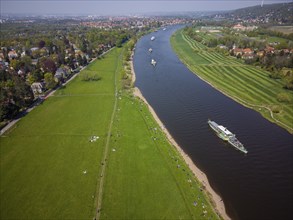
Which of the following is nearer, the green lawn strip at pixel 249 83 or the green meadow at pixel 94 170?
the green meadow at pixel 94 170

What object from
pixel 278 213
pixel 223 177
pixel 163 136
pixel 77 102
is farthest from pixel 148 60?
pixel 278 213

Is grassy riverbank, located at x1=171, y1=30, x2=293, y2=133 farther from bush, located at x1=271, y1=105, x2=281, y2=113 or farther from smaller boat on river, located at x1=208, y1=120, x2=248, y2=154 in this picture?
smaller boat on river, located at x1=208, y1=120, x2=248, y2=154

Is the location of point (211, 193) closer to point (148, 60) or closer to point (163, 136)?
point (163, 136)

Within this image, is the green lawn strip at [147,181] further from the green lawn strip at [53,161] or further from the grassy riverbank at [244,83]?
the grassy riverbank at [244,83]

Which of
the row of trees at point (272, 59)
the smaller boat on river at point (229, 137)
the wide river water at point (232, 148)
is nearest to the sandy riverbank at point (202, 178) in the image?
the wide river water at point (232, 148)

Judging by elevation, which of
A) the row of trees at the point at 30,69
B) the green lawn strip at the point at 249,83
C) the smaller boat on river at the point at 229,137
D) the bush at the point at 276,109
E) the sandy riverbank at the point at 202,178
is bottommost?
the sandy riverbank at the point at 202,178

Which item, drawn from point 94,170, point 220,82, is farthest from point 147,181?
point 220,82
